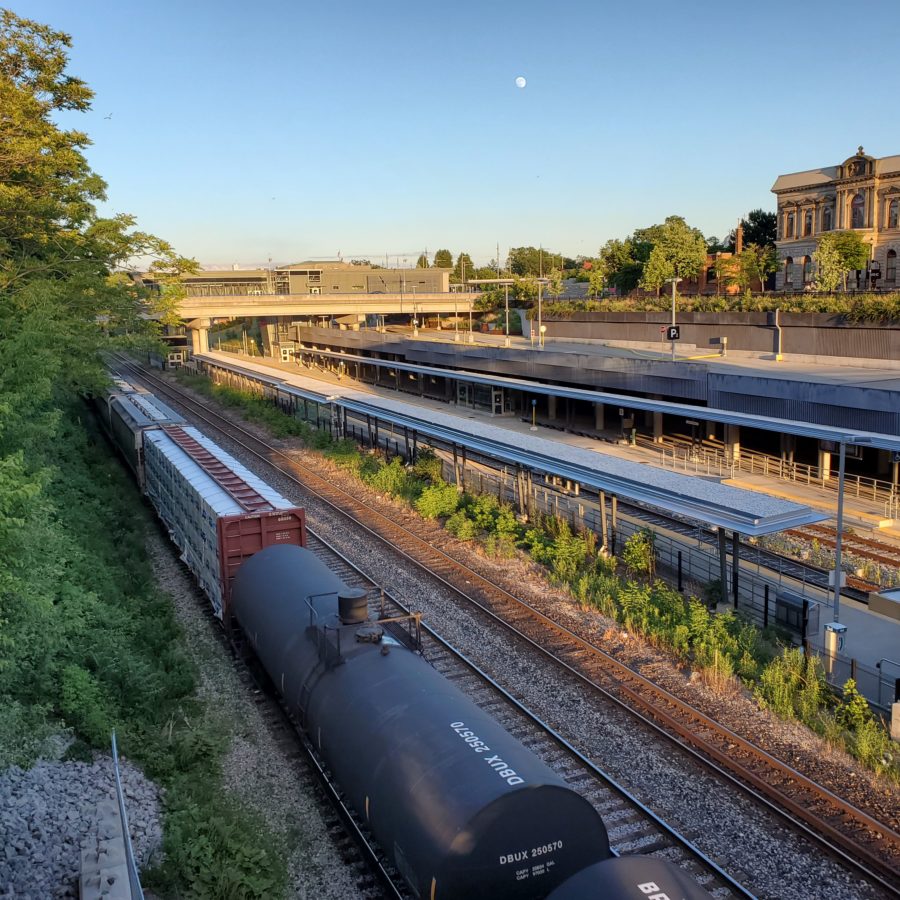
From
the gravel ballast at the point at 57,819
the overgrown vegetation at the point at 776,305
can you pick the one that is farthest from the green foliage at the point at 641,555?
the overgrown vegetation at the point at 776,305

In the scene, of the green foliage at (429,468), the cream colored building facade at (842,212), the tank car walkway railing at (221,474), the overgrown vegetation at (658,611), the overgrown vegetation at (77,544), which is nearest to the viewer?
the overgrown vegetation at (77,544)

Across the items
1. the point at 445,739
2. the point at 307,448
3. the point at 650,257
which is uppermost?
the point at 650,257

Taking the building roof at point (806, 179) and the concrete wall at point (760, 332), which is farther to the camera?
the building roof at point (806, 179)

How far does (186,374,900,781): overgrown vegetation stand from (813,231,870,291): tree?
126ft

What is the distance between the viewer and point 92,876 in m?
8.60

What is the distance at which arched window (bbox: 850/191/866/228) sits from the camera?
62344mm

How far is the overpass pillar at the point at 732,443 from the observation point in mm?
31719

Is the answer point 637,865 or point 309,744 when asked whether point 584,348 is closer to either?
point 309,744

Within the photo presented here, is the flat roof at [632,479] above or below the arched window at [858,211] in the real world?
below

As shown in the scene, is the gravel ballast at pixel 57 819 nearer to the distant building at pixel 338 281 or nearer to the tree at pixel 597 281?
the tree at pixel 597 281

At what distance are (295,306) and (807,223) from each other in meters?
45.8

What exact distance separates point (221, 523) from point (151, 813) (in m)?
5.57

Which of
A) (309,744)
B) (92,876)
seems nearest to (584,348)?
(309,744)

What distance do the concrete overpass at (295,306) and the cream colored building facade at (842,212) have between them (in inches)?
1173
